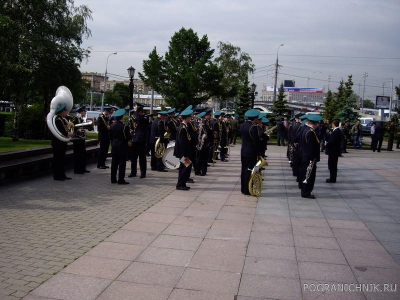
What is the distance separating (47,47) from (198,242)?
64.8 ft

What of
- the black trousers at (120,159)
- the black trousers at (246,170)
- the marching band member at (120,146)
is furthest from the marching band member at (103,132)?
the black trousers at (246,170)

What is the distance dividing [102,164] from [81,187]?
145 inches

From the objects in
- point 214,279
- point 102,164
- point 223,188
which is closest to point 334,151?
point 223,188

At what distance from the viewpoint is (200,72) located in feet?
131

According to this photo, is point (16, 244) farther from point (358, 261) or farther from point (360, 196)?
point (360, 196)

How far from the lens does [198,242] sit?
259 inches

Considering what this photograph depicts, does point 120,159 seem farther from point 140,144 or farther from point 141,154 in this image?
point 140,144

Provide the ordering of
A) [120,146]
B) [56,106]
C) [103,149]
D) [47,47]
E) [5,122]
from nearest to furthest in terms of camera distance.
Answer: [120,146], [56,106], [103,149], [47,47], [5,122]

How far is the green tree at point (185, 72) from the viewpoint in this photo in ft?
131

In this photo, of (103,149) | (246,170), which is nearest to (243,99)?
(103,149)

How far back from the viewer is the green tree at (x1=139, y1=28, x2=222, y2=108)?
39875 millimetres

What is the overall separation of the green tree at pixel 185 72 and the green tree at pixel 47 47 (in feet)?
43.2

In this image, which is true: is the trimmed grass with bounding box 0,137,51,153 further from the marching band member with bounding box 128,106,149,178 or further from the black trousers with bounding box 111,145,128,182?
the black trousers with bounding box 111,145,128,182

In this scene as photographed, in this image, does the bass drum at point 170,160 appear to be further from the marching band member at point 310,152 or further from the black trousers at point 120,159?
the marching band member at point 310,152
